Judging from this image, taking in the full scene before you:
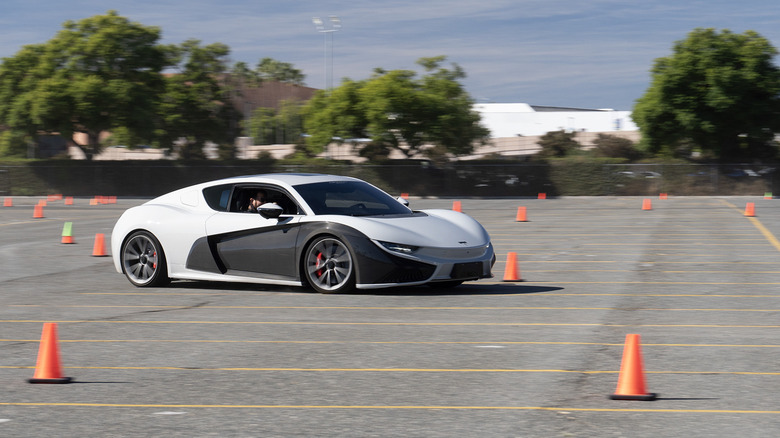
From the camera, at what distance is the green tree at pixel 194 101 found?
5684 cm

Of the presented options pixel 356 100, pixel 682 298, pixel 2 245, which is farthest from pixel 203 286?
pixel 356 100

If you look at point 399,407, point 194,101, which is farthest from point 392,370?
point 194,101

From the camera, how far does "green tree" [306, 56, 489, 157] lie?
166 feet

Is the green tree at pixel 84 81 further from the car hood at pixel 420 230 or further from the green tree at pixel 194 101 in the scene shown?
the car hood at pixel 420 230

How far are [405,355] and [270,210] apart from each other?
13.7 feet

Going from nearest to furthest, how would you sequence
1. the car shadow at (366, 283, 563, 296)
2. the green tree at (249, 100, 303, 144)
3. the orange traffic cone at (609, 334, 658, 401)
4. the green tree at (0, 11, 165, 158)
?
the orange traffic cone at (609, 334, 658, 401), the car shadow at (366, 283, 563, 296), the green tree at (0, 11, 165, 158), the green tree at (249, 100, 303, 144)

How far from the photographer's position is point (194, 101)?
189ft

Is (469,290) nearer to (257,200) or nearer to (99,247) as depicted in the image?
(257,200)

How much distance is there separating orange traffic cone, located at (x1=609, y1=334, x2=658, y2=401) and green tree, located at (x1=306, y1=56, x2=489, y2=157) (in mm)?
44705

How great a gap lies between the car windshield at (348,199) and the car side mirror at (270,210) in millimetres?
396

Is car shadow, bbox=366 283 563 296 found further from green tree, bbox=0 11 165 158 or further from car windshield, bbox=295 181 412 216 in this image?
green tree, bbox=0 11 165 158

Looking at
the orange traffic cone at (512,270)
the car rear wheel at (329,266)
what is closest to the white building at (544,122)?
the orange traffic cone at (512,270)

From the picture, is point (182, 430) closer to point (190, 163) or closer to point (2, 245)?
point (2, 245)

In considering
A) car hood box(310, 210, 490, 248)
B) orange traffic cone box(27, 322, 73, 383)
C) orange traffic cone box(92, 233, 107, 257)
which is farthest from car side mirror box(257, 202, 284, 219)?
orange traffic cone box(92, 233, 107, 257)
